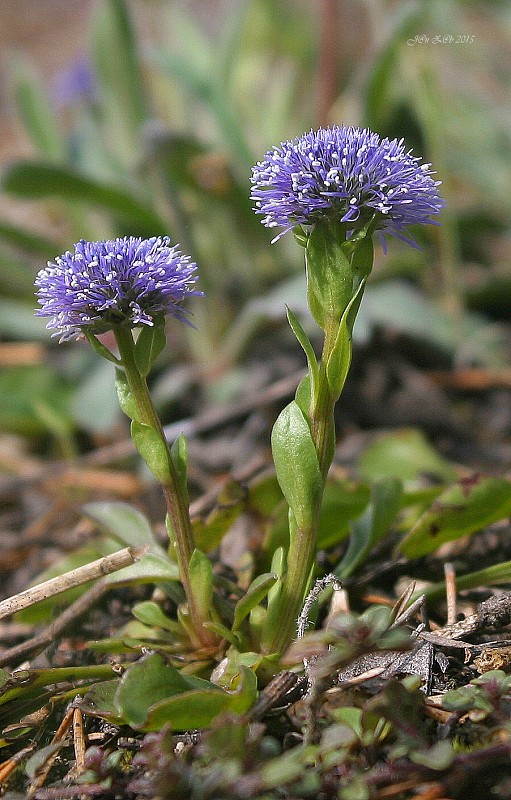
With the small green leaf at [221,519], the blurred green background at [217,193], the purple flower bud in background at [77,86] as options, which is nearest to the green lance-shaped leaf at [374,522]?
the small green leaf at [221,519]

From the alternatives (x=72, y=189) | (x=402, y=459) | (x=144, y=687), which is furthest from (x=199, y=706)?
(x=72, y=189)

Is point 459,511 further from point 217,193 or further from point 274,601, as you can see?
point 217,193

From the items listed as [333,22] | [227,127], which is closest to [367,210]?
[227,127]

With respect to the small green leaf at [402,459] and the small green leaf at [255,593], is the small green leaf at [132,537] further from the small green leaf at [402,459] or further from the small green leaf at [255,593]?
the small green leaf at [402,459]

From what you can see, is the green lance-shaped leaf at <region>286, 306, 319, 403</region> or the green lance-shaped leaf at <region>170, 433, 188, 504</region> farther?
the green lance-shaped leaf at <region>170, 433, 188, 504</region>

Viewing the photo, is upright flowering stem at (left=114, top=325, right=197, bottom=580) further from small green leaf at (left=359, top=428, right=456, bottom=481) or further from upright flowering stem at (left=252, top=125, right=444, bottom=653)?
small green leaf at (left=359, top=428, right=456, bottom=481)

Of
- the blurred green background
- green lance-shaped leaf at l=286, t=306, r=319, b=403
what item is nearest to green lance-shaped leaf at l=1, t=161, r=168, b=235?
the blurred green background

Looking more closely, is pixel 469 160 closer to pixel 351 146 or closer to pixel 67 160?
pixel 67 160
